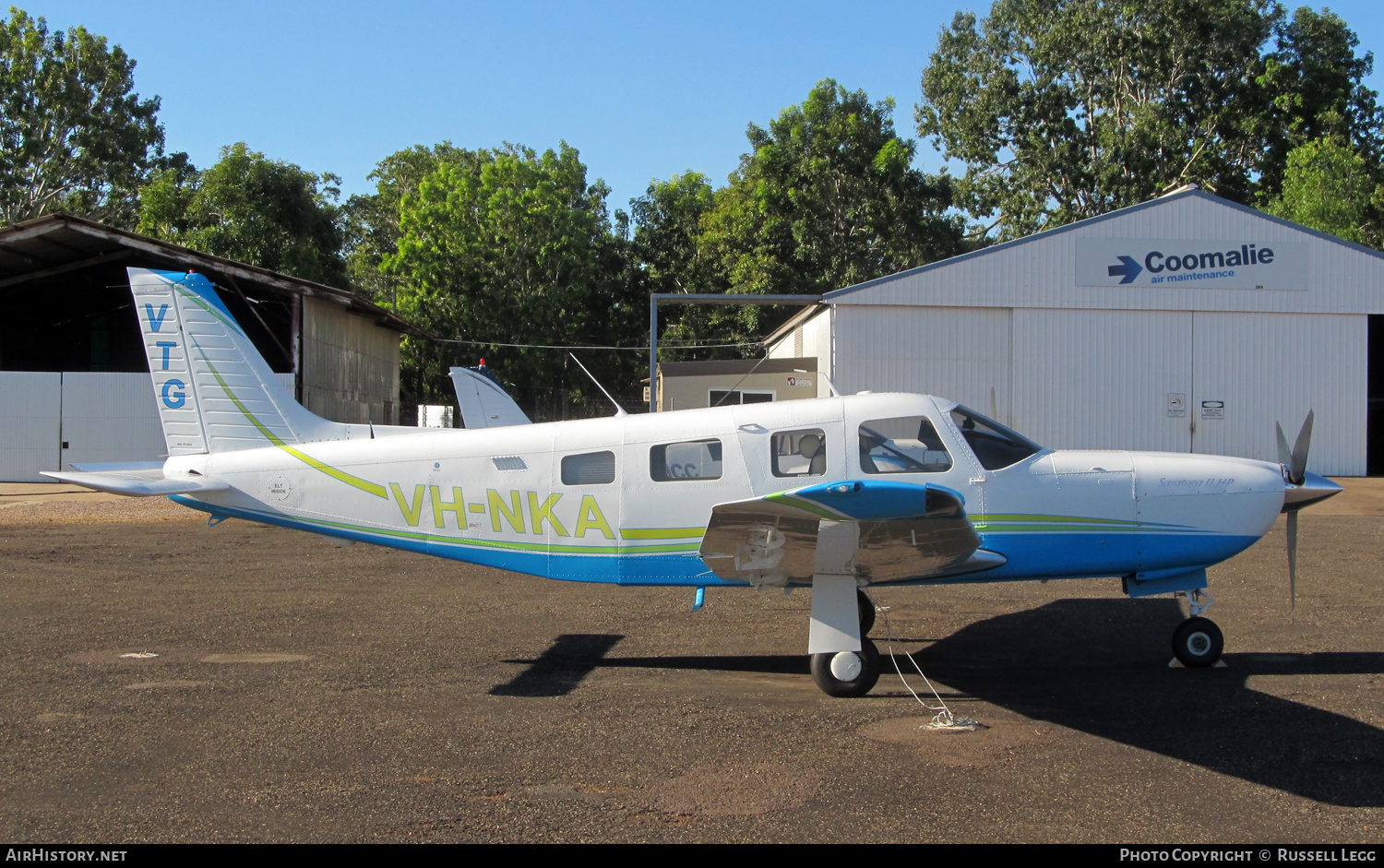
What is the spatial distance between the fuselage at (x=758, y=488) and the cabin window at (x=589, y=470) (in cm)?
1

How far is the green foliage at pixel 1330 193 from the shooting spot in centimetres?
3538

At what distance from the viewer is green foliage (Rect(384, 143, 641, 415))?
41.9 metres

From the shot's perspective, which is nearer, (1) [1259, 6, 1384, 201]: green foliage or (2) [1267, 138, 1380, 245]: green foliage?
(2) [1267, 138, 1380, 245]: green foliage

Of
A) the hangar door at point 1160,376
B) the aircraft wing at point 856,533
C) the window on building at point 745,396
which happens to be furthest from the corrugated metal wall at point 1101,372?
the aircraft wing at point 856,533

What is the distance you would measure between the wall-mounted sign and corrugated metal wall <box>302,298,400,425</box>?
1984 cm

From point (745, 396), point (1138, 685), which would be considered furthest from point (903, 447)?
point (745, 396)

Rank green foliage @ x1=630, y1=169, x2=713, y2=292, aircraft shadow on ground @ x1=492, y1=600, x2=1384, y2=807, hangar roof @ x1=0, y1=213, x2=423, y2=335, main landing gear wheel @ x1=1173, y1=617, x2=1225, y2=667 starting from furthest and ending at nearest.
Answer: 1. green foliage @ x1=630, y1=169, x2=713, y2=292
2. hangar roof @ x1=0, y1=213, x2=423, y2=335
3. main landing gear wheel @ x1=1173, y1=617, x2=1225, y2=667
4. aircraft shadow on ground @ x1=492, y1=600, x2=1384, y2=807

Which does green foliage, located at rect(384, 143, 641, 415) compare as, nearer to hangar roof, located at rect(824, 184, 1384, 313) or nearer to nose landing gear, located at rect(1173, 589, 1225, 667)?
hangar roof, located at rect(824, 184, 1384, 313)

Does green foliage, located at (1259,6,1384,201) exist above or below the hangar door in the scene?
above

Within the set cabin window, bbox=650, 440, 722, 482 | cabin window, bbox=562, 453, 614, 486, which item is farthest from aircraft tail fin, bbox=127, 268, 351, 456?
cabin window, bbox=650, 440, 722, 482

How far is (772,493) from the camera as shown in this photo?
6715mm
